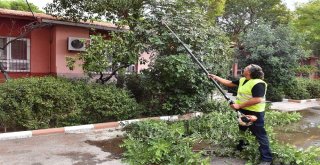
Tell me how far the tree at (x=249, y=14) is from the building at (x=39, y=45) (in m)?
15.5

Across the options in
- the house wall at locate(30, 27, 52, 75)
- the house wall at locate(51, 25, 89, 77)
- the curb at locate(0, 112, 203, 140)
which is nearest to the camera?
the curb at locate(0, 112, 203, 140)

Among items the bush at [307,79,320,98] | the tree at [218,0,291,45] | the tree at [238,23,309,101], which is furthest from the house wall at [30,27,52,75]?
the tree at [218,0,291,45]

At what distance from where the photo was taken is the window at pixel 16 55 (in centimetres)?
1284

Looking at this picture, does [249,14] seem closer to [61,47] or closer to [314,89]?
[314,89]

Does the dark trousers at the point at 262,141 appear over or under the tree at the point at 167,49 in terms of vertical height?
under

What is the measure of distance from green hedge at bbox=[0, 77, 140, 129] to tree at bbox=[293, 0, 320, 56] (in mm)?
18821

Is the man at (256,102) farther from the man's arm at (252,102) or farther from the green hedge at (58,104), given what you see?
the green hedge at (58,104)

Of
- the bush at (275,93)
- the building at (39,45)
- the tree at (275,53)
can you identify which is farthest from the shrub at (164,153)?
the bush at (275,93)

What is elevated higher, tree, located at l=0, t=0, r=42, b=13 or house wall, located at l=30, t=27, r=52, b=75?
tree, located at l=0, t=0, r=42, b=13

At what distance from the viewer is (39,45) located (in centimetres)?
1345

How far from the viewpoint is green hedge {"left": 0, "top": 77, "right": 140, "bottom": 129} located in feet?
23.1

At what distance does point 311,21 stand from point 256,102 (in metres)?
22.0

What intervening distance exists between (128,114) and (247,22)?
21313mm

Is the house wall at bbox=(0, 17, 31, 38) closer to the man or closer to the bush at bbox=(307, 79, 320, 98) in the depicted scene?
the man
